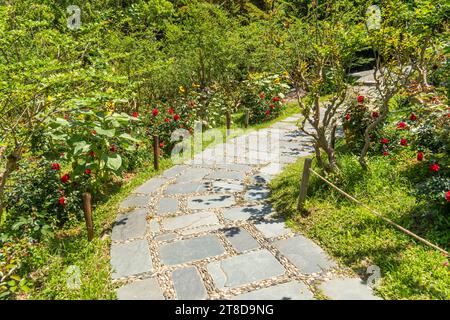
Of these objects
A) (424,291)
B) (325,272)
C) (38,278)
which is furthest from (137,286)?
(424,291)

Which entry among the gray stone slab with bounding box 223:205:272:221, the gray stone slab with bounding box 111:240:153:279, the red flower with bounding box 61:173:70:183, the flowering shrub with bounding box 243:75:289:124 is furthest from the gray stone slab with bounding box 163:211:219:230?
the flowering shrub with bounding box 243:75:289:124

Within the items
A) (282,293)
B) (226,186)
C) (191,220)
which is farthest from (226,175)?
(282,293)

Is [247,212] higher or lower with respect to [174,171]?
lower

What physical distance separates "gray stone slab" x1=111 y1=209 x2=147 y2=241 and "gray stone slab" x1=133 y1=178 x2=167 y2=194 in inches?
27.4

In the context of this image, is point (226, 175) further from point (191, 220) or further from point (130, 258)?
point (130, 258)

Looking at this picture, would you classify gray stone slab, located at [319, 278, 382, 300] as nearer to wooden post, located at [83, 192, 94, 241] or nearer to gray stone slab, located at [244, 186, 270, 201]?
gray stone slab, located at [244, 186, 270, 201]

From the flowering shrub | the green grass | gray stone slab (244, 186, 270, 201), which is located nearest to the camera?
the green grass

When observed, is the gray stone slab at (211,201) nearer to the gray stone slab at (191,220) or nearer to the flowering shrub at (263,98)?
the gray stone slab at (191,220)

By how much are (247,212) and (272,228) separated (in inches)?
20.9

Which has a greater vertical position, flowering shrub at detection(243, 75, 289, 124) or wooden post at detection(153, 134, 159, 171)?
flowering shrub at detection(243, 75, 289, 124)

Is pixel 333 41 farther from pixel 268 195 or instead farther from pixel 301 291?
pixel 301 291

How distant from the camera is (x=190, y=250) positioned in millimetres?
3682

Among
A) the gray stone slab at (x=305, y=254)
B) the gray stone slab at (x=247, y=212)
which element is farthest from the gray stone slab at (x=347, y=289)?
the gray stone slab at (x=247, y=212)

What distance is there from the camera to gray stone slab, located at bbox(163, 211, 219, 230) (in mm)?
4241
